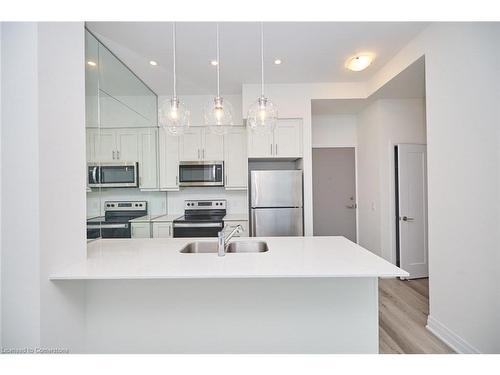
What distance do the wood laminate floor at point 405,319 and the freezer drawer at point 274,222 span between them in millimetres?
1249

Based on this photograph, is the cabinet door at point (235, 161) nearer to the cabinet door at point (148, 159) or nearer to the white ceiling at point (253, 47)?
the white ceiling at point (253, 47)

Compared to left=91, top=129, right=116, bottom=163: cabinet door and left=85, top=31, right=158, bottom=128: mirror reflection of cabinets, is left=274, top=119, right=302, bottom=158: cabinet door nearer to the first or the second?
left=85, top=31, right=158, bottom=128: mirror reflection of cabinets

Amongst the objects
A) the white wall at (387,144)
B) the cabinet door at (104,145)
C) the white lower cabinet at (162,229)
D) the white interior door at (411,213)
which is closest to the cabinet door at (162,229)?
the white lower cabinet at (162,229)

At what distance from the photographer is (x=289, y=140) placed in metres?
3.30

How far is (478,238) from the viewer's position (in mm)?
1699

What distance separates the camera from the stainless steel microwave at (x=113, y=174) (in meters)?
2.15

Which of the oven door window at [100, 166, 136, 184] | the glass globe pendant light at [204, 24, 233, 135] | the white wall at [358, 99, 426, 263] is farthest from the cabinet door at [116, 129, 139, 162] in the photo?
the white wall at [358, 99, 426, 263]

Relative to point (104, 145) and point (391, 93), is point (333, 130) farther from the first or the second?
point (104, 145)

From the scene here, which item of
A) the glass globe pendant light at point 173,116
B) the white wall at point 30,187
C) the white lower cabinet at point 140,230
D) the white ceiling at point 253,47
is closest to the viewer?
the white wall at point 30,187

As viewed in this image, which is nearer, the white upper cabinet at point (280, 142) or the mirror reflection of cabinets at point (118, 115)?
the mirror reflection of cabinets at point (118, 115)

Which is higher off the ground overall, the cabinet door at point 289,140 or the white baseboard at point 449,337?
the cabinet door at point 289,140

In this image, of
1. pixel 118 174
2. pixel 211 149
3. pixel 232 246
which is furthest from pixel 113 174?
pixel 232 246

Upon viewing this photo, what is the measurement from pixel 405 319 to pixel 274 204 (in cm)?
179
